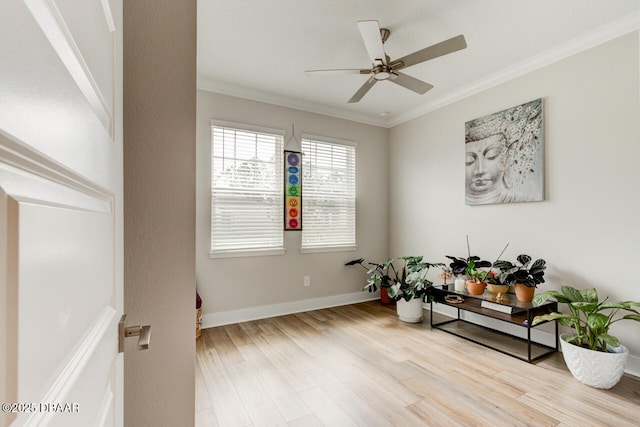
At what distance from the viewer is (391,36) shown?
234 cm

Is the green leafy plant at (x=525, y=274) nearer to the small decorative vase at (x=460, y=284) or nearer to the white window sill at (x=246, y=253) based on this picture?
the small decorative vase at (x=460, y=284)

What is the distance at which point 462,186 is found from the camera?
332cm

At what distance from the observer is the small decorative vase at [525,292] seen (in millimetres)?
2469

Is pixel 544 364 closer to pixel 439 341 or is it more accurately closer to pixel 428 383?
pixel 439 341

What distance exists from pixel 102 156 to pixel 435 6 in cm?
233

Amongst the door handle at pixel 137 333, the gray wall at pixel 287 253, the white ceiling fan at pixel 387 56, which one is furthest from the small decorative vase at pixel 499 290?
the door handle at pixel 137 333

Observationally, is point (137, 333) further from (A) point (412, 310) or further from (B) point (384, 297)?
(B) point (384, 297)

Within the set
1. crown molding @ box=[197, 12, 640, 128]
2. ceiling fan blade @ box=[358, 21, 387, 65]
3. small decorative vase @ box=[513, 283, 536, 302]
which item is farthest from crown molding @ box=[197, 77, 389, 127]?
small decorative vase @ box=[513, 283, 536, 302]

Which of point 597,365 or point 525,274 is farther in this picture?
point 525,274

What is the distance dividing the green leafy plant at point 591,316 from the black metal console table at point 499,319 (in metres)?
0.16

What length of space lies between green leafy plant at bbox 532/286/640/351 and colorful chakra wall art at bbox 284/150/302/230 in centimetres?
246

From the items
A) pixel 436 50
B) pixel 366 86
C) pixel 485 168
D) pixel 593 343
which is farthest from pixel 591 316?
pixel 366 86

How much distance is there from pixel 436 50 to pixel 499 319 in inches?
86.9

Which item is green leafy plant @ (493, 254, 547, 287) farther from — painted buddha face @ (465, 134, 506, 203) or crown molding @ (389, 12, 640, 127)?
crown molding @ (389, 12, 640, 127)
